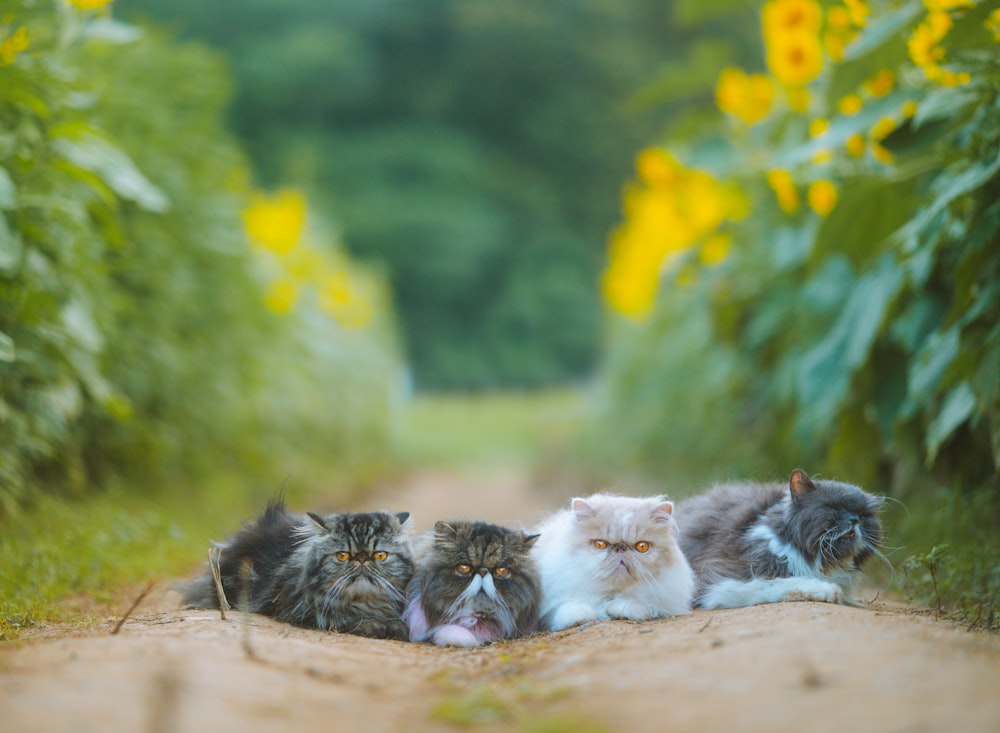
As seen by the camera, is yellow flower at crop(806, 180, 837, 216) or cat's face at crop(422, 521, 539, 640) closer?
cat's face at crop(422, 521, 539, 640)

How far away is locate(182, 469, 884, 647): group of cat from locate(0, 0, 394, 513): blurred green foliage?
1.36 m

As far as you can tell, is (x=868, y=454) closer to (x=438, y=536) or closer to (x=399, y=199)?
(x=438, y=536)

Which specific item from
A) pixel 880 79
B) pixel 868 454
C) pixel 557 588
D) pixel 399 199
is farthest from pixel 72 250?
pixel 399 199

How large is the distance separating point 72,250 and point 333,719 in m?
3.63

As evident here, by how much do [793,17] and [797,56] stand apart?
0.25 meters

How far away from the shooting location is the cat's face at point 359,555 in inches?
139

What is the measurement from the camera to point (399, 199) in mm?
27453

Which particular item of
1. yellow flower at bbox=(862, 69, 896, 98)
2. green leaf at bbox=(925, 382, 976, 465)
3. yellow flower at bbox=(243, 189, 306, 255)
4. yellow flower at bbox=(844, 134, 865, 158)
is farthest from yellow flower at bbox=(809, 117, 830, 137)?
yellow flower at bbox=(243, 189, 306, 255)

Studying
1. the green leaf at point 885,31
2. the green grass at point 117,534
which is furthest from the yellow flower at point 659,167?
the green leaf at point 885,31

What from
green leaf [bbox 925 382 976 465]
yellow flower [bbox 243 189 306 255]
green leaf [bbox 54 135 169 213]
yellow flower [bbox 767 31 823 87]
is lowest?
green leaf [bbox 925 382 976 465]

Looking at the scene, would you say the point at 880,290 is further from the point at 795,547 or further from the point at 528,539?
the point at 528,539

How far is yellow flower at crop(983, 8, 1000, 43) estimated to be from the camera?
4.00 meters

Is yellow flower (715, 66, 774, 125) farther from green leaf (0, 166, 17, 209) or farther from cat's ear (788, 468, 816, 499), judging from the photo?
green leaf (0, 166, 17, 209)

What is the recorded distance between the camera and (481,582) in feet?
11.4
